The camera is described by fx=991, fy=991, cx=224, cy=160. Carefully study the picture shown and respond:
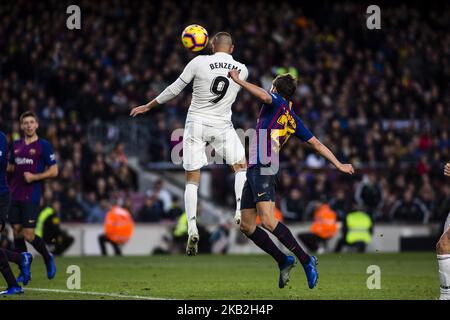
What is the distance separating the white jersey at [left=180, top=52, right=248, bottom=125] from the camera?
12500 mm

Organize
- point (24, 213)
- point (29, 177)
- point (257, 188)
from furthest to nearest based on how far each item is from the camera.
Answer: point (24, 213) → point (29, 177) → point (257, 188)

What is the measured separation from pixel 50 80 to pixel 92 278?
12.9 m

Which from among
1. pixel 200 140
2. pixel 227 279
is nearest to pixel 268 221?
pixel 200 140

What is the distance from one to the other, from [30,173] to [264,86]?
1453 cm

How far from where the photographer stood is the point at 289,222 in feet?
76.0

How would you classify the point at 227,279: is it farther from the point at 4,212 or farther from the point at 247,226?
the point at 4,212

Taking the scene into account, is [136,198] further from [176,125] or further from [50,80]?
[50,80]

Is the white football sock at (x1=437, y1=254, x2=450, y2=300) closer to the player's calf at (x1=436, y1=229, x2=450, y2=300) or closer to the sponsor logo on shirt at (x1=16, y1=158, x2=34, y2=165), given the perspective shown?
the player's calf at (x1=436, y1=229, x2=450, y2=300)

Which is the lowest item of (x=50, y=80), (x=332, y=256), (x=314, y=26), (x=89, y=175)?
(x=332, y=256)

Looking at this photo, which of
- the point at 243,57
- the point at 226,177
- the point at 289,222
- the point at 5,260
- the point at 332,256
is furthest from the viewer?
the point at 243,57

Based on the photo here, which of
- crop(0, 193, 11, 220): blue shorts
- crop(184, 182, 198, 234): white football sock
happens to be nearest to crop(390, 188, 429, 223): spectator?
crop(184, 182, 198, 234): white football sock

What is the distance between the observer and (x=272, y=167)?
1152 cm

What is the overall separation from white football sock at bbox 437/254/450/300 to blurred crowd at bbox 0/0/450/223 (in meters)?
12.7

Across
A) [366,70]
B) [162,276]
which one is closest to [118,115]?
[366,70]
